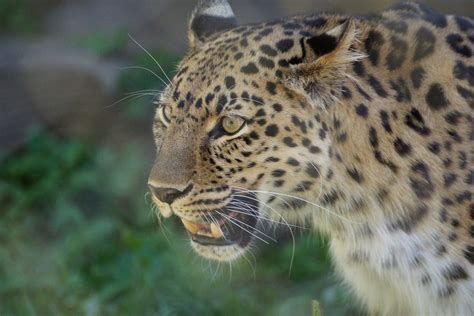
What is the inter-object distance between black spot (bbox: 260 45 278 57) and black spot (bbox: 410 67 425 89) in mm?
699

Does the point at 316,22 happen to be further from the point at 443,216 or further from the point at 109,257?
the point at 109,257

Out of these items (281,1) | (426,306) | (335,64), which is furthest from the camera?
(281,1)

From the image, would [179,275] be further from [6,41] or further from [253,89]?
[6,41]

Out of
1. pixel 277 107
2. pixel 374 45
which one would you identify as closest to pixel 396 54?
pixel 374 45

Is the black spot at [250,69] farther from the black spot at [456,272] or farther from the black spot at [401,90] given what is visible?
the black spot at [456,272]

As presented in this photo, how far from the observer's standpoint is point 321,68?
4391 mm

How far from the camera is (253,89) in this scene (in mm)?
Answer: 4449

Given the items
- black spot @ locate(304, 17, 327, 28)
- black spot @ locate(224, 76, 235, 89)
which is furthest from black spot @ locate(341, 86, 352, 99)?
black spot @ locate(224, 76, 235, 89)

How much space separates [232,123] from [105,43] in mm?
5691

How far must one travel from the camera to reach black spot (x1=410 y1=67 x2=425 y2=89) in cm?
457

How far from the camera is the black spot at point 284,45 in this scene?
4.49 meters

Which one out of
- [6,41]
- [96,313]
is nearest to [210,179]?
[96,313]

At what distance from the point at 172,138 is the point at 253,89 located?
0.47 meters

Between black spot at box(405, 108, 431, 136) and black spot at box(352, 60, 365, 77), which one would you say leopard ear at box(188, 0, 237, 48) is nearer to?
black spot at box(352, 60, 365, 77)
